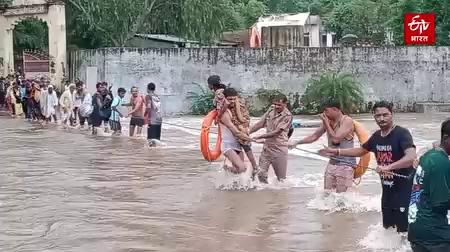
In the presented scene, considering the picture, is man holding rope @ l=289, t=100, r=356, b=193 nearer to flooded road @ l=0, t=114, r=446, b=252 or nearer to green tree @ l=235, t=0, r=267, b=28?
flooded road @ l=0, t=114, r=446, b=252

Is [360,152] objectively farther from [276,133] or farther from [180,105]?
[180,105]

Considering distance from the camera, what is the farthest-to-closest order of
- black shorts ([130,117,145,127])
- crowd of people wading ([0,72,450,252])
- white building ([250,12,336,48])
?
white building ([250,12,336,48]) < black shorts ([130,117,145,127]) < crowd of people wading ([0,72,450,252])

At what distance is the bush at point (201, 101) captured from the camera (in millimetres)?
30734

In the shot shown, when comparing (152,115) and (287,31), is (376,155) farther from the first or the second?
(287,31)

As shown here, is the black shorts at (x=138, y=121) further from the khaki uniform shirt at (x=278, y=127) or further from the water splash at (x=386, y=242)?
the water splash at (x=386, y=242)

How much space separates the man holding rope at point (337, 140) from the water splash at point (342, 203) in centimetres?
11

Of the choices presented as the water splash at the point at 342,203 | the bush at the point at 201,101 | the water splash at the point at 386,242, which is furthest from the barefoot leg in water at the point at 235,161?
the bush at the point at 201,101

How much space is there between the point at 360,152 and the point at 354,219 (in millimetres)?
2121

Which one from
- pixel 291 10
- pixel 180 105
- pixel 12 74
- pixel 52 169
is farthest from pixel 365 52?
pixel 291 10

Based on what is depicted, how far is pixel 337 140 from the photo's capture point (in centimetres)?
935

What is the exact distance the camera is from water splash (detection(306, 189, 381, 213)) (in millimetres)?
9617

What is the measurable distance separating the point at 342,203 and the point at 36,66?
2715cm

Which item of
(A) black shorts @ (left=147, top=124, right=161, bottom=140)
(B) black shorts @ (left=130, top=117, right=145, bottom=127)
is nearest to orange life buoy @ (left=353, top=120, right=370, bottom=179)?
(A) black shorts @ (left=147, top=124, right=161, bottom=140)

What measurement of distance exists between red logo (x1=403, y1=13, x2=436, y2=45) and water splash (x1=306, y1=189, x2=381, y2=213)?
85.0 feet
